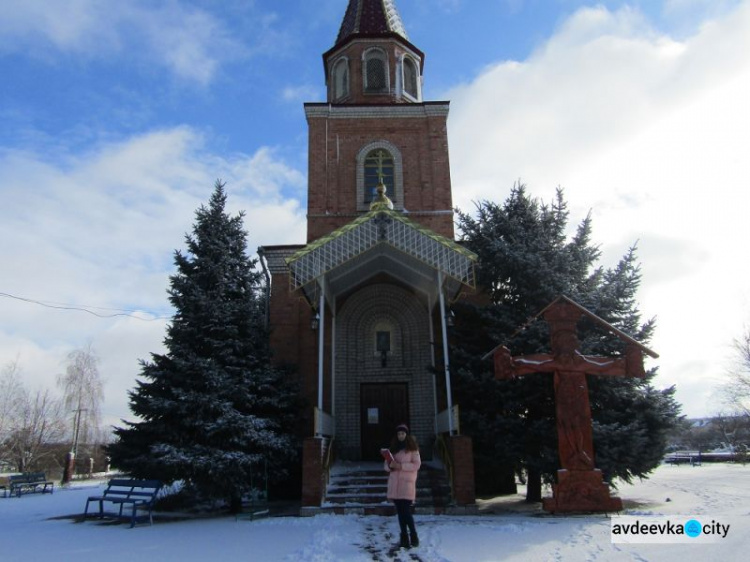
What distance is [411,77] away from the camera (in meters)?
17.0

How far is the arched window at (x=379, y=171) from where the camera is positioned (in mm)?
15000

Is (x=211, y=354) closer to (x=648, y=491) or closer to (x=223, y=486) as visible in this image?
(x=223, y=486)

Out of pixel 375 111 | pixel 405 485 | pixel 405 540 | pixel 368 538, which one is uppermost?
pixel 375 111

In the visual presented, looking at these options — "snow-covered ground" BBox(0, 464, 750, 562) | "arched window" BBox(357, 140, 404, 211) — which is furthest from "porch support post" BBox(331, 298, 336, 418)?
"snow-covered ground" BBox(0, 464, 750, 562)

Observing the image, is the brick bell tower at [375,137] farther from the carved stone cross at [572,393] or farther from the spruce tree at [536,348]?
the carved stone cross at [572,393]

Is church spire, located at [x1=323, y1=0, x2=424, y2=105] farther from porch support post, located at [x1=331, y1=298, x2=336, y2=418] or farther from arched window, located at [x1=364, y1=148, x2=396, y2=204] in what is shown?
porch support post, located at [x1=331, y1=298, x2=336, y2=418]

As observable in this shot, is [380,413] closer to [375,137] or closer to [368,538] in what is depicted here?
[368,538]

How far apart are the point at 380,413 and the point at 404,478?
22.5 feet

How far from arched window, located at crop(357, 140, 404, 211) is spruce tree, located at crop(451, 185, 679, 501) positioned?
12.6ft

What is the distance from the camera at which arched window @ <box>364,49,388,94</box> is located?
648 inches

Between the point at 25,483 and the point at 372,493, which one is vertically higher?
the point at 372,493

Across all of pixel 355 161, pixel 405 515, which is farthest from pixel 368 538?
pixel 355 161

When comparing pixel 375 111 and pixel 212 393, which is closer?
pixel 212 393

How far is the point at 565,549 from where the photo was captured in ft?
18.6
